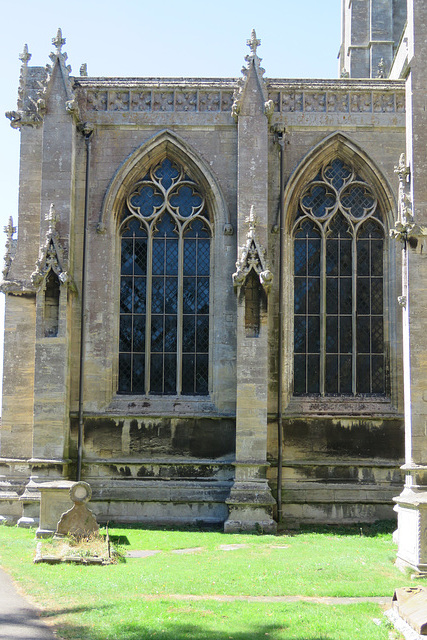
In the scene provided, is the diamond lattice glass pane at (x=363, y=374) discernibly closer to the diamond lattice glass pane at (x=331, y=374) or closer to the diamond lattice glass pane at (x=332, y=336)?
the diamond lattice glass pane at (x=331, y=374)

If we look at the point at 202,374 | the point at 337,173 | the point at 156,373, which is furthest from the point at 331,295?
the point at 156,373

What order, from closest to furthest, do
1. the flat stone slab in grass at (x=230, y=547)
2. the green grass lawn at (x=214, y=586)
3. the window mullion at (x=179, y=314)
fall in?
the green grass lawn at (x=214, y=586) → the flat stone slab in grass at (x=230, y=547) → the window mullion at (x=179, y=314)

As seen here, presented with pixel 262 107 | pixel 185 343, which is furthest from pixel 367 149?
pixel 185 343

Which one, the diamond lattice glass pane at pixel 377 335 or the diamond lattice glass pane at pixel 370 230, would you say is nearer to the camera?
the diamond lattice glass pane at pixel 377 335

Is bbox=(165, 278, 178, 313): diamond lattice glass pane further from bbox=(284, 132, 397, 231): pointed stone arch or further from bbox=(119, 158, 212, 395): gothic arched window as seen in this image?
bbox=(284, 132, 397, 231): pointed stone arch

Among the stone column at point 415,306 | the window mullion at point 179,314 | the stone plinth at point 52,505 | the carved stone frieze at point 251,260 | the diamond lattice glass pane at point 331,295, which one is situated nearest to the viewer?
the stone column at point 415,306

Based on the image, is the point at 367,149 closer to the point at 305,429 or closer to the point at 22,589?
the point at 305,429

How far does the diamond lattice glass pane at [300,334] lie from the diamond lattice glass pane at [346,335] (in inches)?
34.0

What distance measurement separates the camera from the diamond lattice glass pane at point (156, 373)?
18375 mm

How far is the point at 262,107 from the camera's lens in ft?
58.9

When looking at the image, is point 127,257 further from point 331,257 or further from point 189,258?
point 331,257

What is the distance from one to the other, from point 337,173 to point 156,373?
645cm

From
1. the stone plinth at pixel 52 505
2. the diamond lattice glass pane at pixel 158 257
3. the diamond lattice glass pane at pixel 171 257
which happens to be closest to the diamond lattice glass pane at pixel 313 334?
the diamond lattice glass pane at pixel 171 257

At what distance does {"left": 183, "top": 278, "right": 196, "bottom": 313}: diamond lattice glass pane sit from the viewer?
60.8 ft
